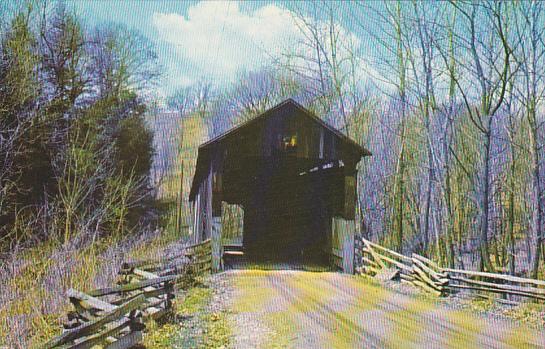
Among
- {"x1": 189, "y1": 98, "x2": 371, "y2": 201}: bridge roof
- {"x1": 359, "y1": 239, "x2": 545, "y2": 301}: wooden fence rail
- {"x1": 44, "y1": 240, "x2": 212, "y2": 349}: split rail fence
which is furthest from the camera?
{"x1": 189, "y1": 98, "x2": 371, "y2": 201}: bridge roof

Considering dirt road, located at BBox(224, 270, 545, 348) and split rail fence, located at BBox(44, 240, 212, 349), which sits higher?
split rail fence, located at BBox(44, 240, 212, 349)

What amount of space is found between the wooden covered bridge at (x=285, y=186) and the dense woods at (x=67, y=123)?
9.90 feet

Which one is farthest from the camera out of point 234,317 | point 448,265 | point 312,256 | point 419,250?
point 419,250

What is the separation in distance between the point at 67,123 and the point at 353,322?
13.2 m

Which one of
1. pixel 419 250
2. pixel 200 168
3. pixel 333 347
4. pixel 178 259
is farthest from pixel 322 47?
pixel 333 347

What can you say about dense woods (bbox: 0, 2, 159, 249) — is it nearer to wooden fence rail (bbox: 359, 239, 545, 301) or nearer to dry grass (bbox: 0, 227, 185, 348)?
dry grass (bbox: 0, 227, 185, 348)

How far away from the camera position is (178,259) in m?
11.7

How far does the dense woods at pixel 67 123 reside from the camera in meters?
12.8

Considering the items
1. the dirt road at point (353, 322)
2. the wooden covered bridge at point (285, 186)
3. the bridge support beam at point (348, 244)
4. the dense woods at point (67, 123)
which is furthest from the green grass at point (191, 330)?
the bridge support beam at point (348, 244)

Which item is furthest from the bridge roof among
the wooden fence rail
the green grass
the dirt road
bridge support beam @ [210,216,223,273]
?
the green grass

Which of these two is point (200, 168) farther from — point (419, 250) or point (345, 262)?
point (419, 250)

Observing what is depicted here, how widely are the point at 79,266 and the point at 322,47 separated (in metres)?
A: 12.4

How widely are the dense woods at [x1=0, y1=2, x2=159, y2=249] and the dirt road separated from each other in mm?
4045

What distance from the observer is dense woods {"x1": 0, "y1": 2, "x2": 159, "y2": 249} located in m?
12.8
